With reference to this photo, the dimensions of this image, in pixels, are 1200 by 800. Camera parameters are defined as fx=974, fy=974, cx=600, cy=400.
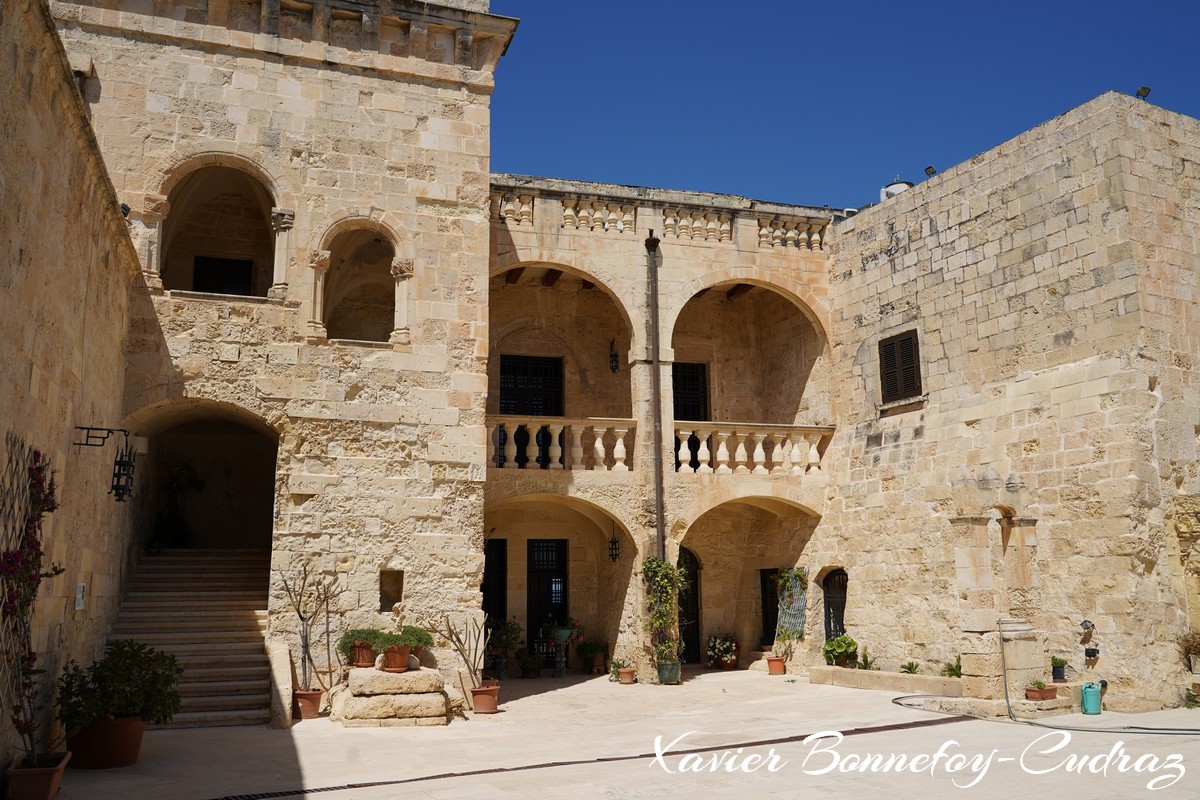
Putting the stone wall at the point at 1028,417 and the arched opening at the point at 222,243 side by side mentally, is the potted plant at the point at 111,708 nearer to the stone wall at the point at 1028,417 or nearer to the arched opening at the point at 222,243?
the arched opening at the point at 222,243

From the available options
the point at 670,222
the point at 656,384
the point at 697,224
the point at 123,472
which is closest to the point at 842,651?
the point at 656,384

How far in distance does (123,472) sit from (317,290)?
2.79m

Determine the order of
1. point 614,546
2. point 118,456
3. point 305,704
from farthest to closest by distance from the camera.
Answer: point 614,546
point 305,704
point 118,456

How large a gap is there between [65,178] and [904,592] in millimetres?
10402

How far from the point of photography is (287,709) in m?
9.32

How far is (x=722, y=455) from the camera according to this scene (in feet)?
45.0

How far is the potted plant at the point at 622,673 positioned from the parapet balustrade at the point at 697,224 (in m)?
6.14

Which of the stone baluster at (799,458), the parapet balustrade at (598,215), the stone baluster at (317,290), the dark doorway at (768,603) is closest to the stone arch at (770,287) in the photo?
the parapet balustrade at (598,215)

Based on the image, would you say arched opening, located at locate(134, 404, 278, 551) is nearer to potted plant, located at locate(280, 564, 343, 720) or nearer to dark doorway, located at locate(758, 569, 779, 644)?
potted plant, located at locate(280, 564, 343, 720)

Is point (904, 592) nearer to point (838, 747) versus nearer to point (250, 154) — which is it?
point (838, 747)

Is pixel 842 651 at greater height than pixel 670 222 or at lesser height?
lesser

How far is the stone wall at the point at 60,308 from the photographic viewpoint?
18.6 feet

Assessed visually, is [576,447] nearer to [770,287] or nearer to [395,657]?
[770,287]

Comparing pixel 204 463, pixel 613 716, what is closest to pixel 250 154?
pixel 204 463
